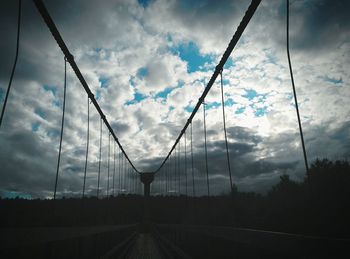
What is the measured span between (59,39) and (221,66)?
16.8ft

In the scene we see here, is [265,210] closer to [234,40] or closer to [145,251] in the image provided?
[145,251]

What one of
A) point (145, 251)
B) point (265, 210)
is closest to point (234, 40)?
point (145, 251)

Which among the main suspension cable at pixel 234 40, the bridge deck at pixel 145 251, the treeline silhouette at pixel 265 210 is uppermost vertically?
the main suspension cable at pixel 234 40

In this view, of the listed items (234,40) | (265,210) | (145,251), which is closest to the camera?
(234,40)

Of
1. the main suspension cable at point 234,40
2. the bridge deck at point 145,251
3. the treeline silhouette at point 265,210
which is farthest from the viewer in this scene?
the treeline silhouette at point 265,210

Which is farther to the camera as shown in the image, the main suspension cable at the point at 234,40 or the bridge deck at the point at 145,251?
the bridge deck at the point at 145,251

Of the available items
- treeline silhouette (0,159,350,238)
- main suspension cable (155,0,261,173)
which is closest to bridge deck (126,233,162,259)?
treeline silhouette (0,159,350,238)

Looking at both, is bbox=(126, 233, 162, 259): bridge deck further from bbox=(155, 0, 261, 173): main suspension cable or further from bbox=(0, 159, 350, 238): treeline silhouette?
bbox=(155, 0, 261, 173): main suspension cable

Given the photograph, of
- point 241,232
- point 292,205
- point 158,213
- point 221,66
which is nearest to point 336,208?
point 292,205

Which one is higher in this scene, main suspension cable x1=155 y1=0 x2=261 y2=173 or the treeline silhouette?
main suspension cable x1=155 y1=0 x2=261 y2=173

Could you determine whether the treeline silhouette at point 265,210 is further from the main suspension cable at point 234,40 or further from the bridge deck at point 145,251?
the main suspension cable at point 234,40

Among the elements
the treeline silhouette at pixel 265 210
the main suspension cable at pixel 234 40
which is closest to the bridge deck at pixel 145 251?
the treeline silhouette at pixel 265 210

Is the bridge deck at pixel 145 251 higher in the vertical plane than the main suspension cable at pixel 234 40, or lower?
lower

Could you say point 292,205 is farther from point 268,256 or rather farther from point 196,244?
point 268,256
